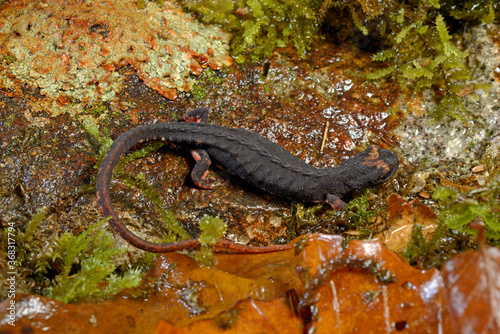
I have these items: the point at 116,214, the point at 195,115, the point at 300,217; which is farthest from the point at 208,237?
the point at 195,115

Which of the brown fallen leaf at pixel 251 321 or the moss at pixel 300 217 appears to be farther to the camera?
the moss at pixel 300 217

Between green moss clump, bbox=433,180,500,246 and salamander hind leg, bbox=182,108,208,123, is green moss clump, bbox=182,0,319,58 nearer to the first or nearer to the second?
salamander hind leg, bbox=182,108,208,123

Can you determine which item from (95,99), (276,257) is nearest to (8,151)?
(95,99)

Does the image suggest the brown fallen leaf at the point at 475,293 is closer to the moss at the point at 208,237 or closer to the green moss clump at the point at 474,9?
the moss at the point at 208,237

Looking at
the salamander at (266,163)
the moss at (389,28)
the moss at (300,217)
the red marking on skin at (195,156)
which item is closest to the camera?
the moss at (300,217)

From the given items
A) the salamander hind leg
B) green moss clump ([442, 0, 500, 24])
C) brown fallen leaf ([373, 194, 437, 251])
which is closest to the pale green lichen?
the salamander hind leg

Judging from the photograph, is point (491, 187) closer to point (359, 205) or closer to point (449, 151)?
point (359, 205)

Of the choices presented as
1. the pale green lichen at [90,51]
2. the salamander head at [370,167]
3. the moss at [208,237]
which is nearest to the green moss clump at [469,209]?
the salamander head at [370,167]
